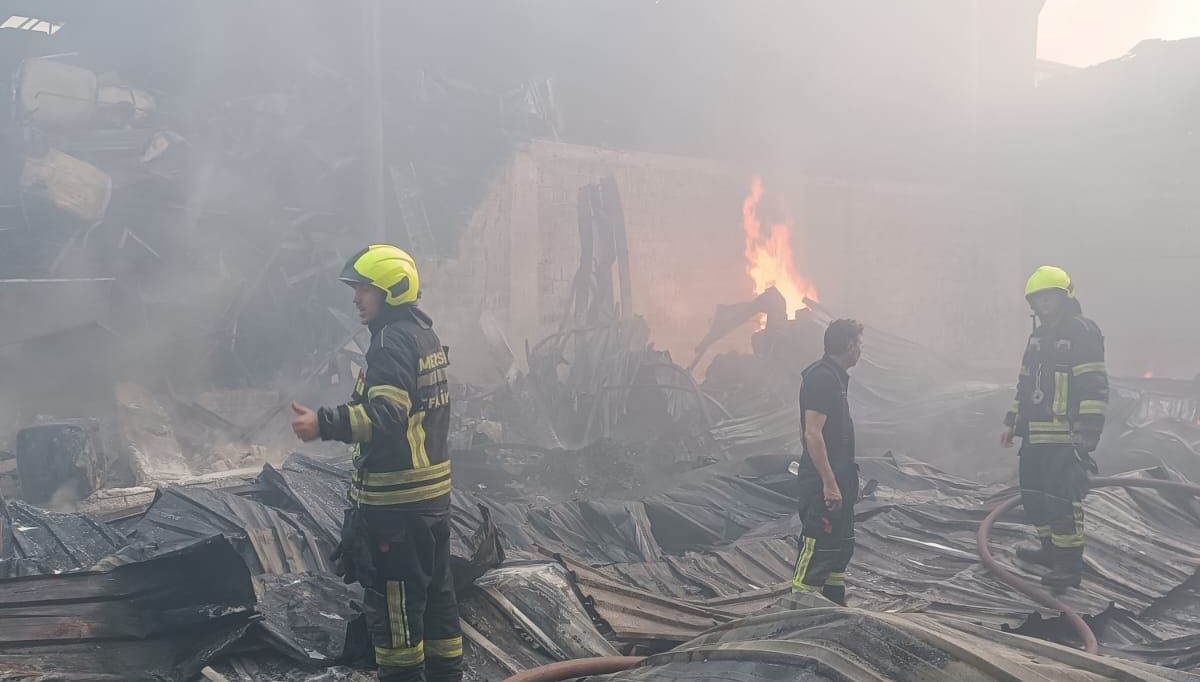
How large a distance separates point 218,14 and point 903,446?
12.2m

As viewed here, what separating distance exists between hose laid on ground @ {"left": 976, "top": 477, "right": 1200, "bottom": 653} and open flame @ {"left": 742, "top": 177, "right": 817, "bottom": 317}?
11.0 meters

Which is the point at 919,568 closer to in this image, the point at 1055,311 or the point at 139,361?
the point at 1055,311

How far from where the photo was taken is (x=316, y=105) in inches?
547

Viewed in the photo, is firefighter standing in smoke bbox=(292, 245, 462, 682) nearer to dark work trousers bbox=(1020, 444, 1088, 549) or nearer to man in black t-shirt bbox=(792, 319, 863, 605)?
man in black t-shirt bbox=(792, 319, 863, 605)

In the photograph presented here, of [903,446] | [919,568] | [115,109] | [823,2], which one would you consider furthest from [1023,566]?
[823,2]

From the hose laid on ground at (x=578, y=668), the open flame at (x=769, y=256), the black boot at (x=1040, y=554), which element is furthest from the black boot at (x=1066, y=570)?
the open flame at (x=769, y=256)

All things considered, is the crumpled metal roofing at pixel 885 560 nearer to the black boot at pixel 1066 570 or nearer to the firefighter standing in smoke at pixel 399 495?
the black boot at pixel 1066 570

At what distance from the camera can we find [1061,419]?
19.9 feet

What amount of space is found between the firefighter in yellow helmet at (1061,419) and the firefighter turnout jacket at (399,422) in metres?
4.24

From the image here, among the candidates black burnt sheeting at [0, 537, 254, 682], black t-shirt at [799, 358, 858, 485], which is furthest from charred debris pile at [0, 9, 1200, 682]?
black t-shirt at [799, 358, 858, 485]

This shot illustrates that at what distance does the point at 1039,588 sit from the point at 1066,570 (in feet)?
0.85

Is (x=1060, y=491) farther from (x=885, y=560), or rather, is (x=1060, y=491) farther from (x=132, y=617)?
(x=132, y=617)

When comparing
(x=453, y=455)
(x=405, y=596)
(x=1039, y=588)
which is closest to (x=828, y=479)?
(x=1039, y=588)

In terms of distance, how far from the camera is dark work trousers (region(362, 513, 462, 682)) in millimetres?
3754
